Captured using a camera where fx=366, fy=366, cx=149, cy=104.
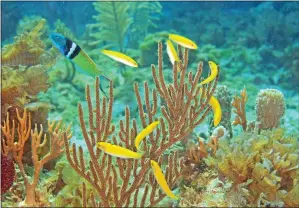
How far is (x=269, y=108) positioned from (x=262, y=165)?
1.68 metres

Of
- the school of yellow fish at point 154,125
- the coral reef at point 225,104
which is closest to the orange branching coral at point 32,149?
the school of yellow fish at point 154,125

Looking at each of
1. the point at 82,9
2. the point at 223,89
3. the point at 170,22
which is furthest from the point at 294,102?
the point at 82,9

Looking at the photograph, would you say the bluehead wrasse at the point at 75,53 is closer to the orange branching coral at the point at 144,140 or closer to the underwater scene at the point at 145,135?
the underwater scene at the point at 145,135

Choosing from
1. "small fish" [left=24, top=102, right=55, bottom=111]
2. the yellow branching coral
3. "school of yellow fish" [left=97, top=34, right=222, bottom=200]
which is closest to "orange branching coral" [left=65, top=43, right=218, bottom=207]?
"school of yellow fish" [left=97, top=34, right=222, bottom=200]

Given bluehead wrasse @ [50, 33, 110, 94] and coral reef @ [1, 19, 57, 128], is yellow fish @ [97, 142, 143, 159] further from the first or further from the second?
coral reef @ [1, 19, 57, 128]

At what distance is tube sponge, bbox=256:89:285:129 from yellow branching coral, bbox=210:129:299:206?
102 cm

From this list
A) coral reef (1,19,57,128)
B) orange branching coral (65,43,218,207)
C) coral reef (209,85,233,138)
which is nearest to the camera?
orange branching coral (65,43,218,207)

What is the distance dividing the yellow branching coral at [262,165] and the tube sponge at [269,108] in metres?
1.02

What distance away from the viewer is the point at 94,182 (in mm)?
3168

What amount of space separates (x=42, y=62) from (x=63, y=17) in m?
12.2

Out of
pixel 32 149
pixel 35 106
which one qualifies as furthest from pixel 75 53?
pixel 35 106

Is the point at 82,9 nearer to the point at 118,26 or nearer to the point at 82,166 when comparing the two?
the point at 118,26

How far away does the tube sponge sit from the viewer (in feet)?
16.2

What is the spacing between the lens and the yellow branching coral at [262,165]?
A: 3424 mm
